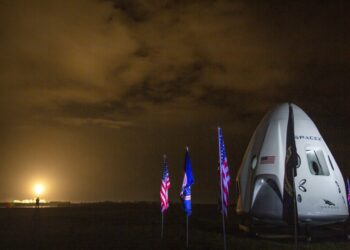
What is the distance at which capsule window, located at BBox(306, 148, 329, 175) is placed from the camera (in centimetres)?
2980

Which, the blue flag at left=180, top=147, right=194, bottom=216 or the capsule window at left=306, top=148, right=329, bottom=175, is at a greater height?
the capsule window at left=306, top=148, right=329, bottom=175

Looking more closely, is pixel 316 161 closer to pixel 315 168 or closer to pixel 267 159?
pixel 315 168

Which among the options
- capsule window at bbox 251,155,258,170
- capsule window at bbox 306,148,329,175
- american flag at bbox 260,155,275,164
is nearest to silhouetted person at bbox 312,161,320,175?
capsule window at bbox 306,148,329,175

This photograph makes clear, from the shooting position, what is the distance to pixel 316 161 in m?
30.3

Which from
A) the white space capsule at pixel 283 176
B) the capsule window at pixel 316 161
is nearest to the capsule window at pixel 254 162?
the white space capsule at pixel 283 176

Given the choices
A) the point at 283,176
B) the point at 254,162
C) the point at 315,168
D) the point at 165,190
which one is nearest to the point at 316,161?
the point at 315,168

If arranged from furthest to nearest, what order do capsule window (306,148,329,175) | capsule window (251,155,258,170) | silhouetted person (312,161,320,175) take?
capsule window (251,155,258,170)
silhouetted person (312,161,320,175)
capsule window (306,148,329,175)

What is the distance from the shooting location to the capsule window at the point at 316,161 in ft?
97.8

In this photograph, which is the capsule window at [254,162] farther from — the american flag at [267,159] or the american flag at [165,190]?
the american flag at [165,190]

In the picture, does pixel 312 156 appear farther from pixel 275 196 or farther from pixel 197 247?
pixel 197 247

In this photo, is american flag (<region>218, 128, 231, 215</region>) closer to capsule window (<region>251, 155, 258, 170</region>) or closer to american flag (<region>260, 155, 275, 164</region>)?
american flag (<region>260, 155, 275, 164</region>)

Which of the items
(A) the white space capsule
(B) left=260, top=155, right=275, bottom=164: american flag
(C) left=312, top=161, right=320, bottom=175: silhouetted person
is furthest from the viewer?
(C) left=312, top=161, right=320, bottom=175: silhouetted person

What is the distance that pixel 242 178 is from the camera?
31250 mm

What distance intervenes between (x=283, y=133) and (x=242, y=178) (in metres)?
4.09
